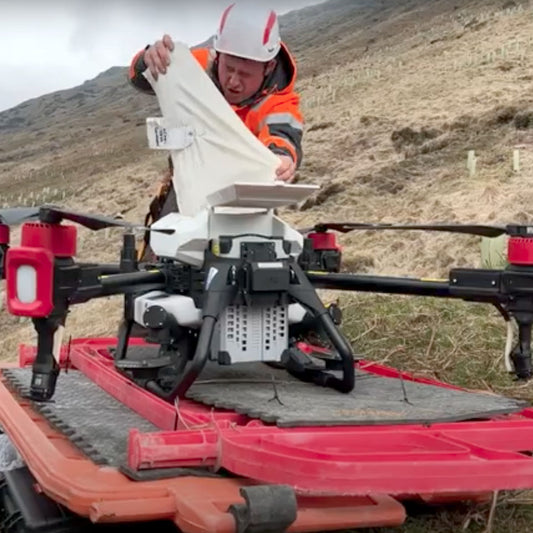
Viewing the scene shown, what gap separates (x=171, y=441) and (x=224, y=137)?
5.37ft

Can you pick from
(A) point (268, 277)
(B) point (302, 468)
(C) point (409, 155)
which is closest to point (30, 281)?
(A) point (268, 277)

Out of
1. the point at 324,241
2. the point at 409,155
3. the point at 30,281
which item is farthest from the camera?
the point at 409,155

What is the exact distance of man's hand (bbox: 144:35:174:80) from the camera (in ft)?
13.5

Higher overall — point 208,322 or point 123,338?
point 208,322

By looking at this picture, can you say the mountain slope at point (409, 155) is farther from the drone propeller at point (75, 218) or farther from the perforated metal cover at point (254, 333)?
the drone propeller at point (75, 218)

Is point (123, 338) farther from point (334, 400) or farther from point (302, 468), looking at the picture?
point (302, 468)

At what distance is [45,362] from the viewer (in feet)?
11.2

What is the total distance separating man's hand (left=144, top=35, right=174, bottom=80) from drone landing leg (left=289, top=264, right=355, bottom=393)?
106 cm

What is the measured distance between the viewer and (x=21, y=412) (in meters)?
3.77

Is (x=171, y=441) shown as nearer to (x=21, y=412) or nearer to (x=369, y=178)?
(x=21, y=412)

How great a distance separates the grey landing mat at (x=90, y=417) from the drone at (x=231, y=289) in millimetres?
166

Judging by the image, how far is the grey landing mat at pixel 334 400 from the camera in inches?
129

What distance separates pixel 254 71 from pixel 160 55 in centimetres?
57

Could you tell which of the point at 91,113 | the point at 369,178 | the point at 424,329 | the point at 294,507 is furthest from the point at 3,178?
the point at 294,507
